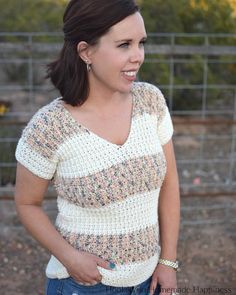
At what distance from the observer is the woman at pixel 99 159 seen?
1738mm

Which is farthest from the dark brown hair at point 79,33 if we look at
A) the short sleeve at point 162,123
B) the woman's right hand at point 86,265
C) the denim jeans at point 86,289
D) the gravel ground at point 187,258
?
the gravel ground at point 187,258

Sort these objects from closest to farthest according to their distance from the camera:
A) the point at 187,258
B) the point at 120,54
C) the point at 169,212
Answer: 1. the point at 120,54
2. the point at 169,212
3. the point at 187,258

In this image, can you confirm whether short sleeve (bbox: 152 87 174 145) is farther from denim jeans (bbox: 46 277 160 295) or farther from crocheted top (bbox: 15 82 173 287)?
denim jeans (bbox: 46 277 160 295)

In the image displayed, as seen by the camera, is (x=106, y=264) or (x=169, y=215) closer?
(x=106, y=264)

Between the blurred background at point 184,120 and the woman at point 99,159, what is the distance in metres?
0.76

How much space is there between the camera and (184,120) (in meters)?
3.84

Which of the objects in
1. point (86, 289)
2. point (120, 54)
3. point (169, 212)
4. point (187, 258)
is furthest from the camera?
point (187, 258)

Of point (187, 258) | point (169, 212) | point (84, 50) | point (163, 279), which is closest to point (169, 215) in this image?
point (169, 212)

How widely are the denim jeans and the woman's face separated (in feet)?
2.09

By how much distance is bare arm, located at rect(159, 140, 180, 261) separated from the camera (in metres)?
1.98

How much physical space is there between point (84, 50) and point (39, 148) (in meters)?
0.34

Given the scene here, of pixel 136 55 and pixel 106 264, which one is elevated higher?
pixel 136 55

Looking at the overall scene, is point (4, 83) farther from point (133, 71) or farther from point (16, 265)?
point (133, 71)

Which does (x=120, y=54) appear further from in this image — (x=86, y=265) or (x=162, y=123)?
(x=86, y=265)
